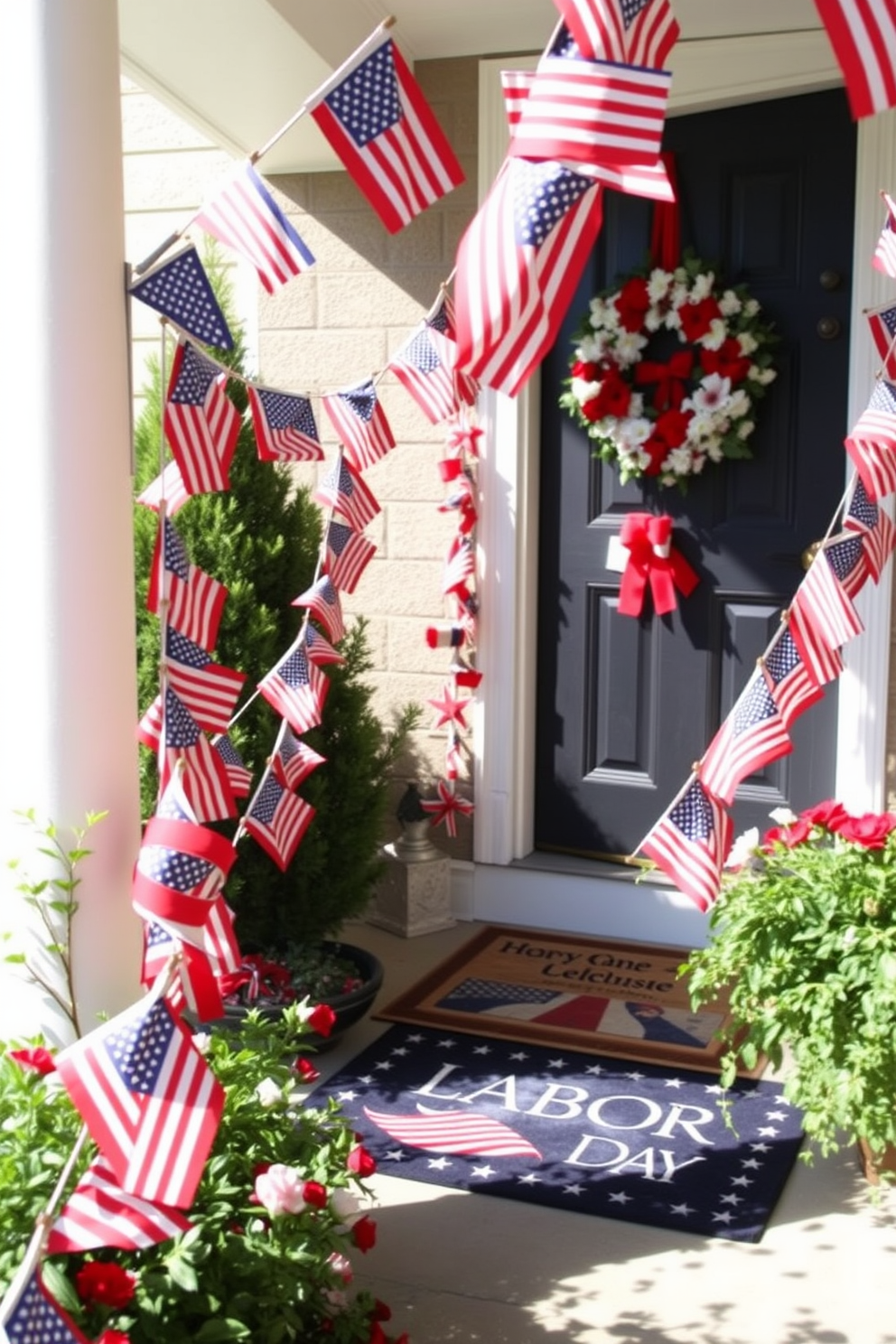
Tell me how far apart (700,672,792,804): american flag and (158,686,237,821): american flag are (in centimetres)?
107

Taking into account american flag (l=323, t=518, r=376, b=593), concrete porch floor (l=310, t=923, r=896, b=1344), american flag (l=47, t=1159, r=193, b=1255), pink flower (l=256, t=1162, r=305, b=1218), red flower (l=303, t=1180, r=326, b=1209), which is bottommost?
concrete porch floor (l=310, t=923, r=896, b=1344)

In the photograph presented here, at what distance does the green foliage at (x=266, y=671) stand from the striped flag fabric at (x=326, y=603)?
0.26 m

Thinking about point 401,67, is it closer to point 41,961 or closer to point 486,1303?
point 41,961

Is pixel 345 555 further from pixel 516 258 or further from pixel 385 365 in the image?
pixel 516 258

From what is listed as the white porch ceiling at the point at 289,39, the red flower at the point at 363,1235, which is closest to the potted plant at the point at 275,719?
the white porch ceiling at the point at 289,39

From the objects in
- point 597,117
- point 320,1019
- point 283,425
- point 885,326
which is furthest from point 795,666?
point 597,117

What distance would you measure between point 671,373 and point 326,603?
61.6 inches

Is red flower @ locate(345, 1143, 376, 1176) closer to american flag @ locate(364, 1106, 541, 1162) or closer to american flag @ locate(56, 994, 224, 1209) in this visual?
american flag @ locate(56, 994, 224, 1209)

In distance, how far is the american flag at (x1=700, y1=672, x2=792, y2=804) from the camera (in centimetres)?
307

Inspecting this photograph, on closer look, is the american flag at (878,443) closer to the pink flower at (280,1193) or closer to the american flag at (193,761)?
the american flag at (193,761)

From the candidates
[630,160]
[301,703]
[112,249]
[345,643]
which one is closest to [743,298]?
[345,643]

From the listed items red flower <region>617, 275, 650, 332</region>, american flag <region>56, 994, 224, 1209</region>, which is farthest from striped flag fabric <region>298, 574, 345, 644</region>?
american flag <region>56, 994, 224, 1209</region>

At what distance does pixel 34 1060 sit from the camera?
82.7 inches

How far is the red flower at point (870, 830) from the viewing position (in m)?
2.99
